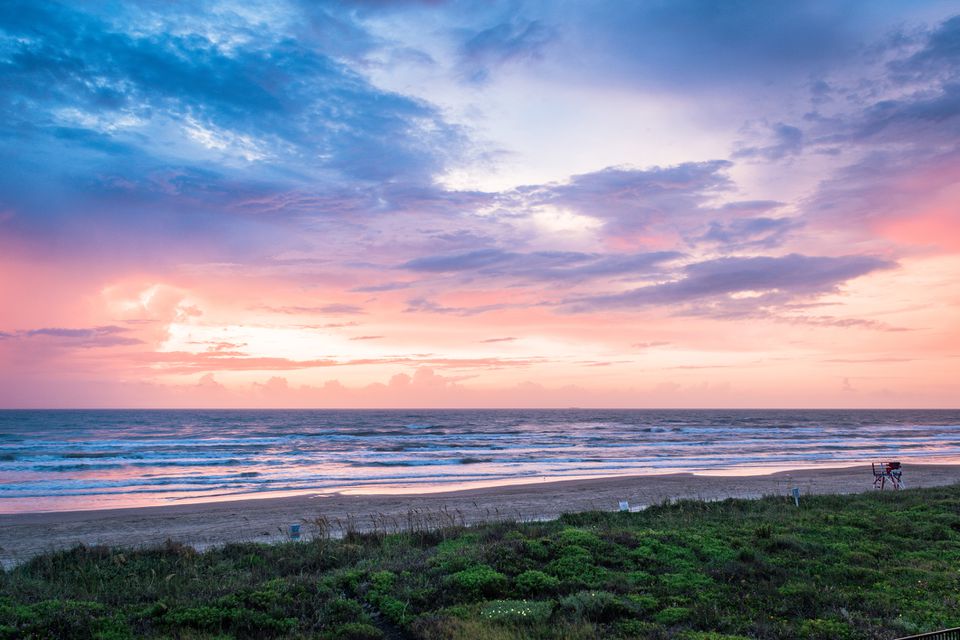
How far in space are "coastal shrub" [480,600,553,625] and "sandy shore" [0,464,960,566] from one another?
30.8 feet

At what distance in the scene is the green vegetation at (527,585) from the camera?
813cm

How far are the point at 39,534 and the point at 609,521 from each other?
1899 centimetres

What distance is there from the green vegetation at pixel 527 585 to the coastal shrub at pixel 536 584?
3cm

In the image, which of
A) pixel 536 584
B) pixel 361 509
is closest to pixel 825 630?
pixel 536 584

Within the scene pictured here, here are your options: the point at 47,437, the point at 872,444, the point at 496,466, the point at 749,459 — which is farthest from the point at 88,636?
the point at 47,437

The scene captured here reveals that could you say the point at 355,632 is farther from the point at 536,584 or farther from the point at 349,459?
the point at 349,459

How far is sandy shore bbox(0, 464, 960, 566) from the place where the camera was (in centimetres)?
1923

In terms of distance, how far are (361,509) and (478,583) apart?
49.7 feet

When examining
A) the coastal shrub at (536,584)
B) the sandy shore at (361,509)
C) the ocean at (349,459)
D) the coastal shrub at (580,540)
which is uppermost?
the coastal shrub at (580,540)

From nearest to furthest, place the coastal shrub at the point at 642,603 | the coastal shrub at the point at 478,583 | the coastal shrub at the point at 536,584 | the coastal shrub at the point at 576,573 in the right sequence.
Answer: the coastal shrub at the point at 642,603 < the coastal shrub at the point at 478,583 < the coastal shrub at the point at 536,584 < the coastal shrub at the point at 576,573

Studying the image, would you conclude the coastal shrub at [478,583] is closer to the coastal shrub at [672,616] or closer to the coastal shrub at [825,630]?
the coastal shrub at [672,616]

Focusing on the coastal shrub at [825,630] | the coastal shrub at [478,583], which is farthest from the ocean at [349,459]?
the coastal shrub at [825,630]

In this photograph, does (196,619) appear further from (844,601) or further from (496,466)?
(496,466)

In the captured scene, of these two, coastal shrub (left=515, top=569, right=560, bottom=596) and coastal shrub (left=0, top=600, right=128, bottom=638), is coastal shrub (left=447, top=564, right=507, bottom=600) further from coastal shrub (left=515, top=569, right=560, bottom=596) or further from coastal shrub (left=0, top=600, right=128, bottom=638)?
coastal shrub (left=0, top=600, right=128, bottom=638)
